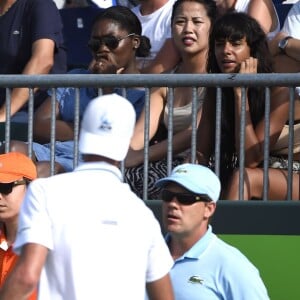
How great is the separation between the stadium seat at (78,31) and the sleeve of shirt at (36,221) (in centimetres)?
508

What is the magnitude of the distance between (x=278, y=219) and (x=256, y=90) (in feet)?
2.49

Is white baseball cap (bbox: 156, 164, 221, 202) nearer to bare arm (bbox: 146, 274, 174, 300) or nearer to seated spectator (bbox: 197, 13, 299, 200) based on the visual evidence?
bare arm (bbox: 146, 274, 174, 300)

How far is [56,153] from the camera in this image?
25.2ft

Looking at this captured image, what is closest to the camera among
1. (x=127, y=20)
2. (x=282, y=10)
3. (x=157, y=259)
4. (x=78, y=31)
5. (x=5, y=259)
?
(x=157, y=259)

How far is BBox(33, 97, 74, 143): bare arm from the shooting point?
773 centimetres

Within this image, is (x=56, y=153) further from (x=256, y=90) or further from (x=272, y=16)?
(x=272, y=16)

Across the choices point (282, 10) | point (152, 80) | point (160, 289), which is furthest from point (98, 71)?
point (160, 289)

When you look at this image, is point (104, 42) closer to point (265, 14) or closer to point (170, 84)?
point (265, 14)

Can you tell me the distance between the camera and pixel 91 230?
4.71 m

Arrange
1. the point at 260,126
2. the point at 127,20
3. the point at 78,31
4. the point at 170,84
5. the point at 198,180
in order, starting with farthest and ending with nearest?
the point at 78,31, the point at 127,20, the point at 260,126, the point at 170,84, the point at 198,180

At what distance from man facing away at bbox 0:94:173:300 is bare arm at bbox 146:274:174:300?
0.08 metres

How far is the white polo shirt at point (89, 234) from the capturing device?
4664 mm

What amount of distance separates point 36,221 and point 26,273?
0.19m

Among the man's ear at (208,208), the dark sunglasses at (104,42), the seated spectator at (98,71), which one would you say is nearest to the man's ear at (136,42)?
the seated spectator at (98,71)
